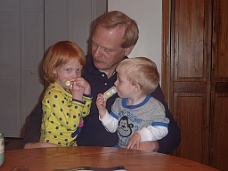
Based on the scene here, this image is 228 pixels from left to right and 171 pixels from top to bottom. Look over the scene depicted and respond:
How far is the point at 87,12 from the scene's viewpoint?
183 inches

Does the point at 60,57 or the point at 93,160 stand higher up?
the point at 60,57

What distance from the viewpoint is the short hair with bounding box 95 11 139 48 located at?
182cm

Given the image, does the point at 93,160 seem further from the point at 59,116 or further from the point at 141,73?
the point at 141,73

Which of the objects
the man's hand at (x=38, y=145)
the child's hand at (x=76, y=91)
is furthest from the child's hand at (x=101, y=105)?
the man's hand at (x=38, y=145)

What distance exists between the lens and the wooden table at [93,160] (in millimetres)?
1017

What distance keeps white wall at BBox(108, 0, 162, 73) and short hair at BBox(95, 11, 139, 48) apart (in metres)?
1.10

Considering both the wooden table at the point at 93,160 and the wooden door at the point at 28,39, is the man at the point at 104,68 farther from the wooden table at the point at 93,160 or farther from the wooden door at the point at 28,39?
the wooden door at the point at 28,39

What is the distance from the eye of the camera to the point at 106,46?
179 cm

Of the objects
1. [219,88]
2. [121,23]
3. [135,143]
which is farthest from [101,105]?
[219,88]

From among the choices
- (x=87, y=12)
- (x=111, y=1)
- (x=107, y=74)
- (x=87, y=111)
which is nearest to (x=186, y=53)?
(x=111, y=1)

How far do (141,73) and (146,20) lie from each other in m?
1.49

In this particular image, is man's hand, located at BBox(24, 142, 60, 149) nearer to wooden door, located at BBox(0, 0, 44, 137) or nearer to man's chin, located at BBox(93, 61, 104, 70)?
man's chin, located at BBox(93, 61, 104, 70)

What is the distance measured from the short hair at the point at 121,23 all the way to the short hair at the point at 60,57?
26 cm

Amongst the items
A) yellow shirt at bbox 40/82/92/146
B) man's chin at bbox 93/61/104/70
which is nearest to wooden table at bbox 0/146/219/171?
yellow shirt at bbox 40/82/92/146
